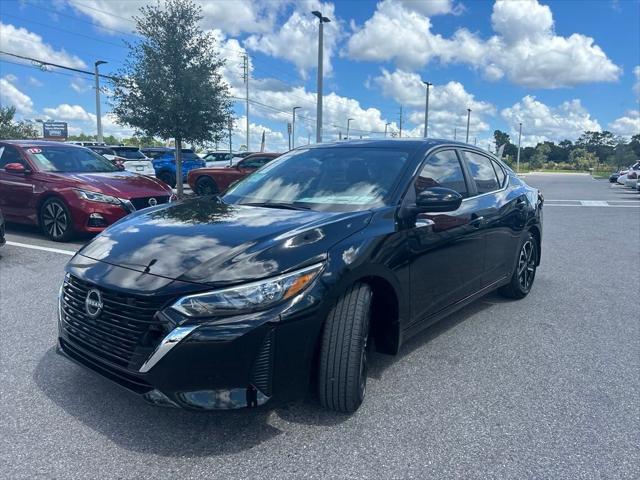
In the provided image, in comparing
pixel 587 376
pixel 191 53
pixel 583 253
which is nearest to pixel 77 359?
pixel 587 376

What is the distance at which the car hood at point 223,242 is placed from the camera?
245 centimetres

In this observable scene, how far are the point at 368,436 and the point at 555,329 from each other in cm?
245

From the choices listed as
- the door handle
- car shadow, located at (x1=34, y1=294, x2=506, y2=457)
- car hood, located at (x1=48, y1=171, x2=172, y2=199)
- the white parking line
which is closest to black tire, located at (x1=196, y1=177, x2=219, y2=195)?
car hood, located at (x1=48, y1=171, x2=172, y2=199)

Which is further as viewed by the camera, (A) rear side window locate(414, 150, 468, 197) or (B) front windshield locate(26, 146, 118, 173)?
(B) front windshield locate(26, 146, 118, 173)

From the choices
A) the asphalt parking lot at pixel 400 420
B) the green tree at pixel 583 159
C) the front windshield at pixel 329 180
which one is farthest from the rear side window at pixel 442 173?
the green tree at pixel 583 159

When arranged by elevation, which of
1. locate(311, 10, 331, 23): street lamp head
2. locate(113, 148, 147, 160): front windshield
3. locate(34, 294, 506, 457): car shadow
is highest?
locate(311, 10, 331, 23): street lamp head

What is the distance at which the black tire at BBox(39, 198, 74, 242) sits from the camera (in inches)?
299

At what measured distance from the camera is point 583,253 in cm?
791

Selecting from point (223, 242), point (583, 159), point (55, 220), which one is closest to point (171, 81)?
point (55, 220)

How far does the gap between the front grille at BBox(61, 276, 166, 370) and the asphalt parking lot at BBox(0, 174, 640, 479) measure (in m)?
0.44

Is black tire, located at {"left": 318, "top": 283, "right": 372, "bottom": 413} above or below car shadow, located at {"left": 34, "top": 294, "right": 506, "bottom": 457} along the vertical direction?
above

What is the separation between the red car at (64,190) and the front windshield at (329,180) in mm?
4094

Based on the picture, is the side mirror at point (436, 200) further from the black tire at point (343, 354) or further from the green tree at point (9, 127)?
the green tree at point (9, 127)

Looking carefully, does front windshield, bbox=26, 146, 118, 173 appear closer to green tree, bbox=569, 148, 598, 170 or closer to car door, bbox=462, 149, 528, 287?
car door, bbox=462, 149, 528, 287
